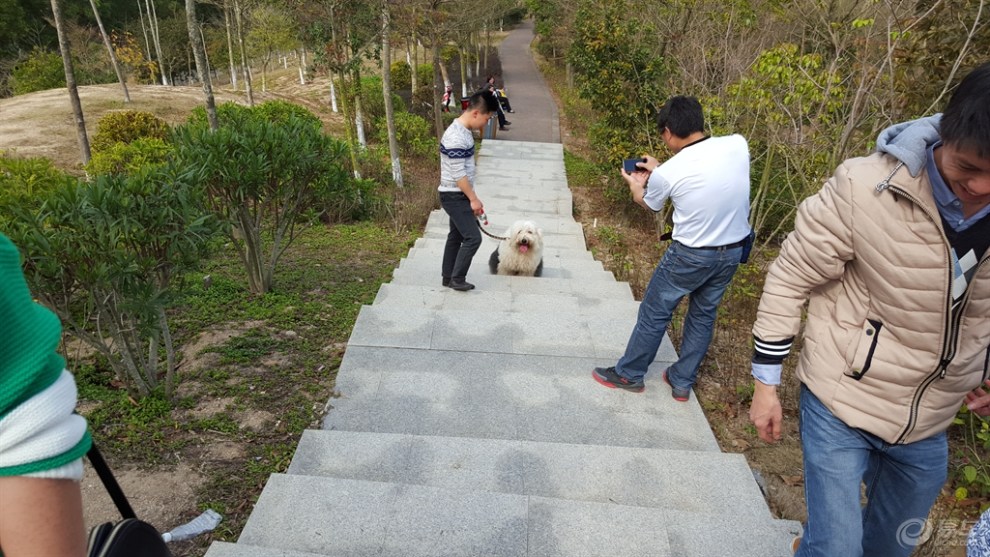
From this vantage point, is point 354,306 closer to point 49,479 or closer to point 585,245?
point 49,479

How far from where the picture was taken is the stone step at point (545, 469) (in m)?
2.71

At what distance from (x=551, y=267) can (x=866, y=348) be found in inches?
220

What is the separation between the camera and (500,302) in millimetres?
5332

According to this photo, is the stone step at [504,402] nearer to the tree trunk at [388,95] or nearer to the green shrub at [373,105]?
the tree trunk at [388,95]

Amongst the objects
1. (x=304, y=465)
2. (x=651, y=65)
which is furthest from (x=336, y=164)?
(x=651, y=65)

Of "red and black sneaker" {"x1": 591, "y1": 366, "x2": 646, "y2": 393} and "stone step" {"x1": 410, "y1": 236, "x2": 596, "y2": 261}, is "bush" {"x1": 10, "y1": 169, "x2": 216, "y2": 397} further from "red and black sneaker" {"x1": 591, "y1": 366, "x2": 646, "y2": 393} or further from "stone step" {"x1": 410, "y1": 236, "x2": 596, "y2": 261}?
"stone step" {"x1": 410, "y1": 236, "x2": 596, "y2": 261}

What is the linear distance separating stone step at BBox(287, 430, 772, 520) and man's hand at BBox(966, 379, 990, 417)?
103 cm

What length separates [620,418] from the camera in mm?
3508

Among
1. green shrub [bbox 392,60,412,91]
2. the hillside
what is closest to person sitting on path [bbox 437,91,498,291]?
the hillside

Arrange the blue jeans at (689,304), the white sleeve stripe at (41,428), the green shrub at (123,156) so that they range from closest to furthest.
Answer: the white sleeve stripe at (41,428), the blue jeans at (689,304), the green shrub at (123,156)

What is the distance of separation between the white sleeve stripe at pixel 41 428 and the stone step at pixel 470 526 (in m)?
1.57

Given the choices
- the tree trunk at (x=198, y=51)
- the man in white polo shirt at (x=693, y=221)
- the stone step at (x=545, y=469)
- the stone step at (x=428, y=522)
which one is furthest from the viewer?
the tree trunk at (x=198, y=51)

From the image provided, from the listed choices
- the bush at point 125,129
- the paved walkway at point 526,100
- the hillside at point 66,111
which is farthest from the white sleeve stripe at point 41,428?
the paved walkway at point 526,100

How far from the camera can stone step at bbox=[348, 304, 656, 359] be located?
13.8 feet
